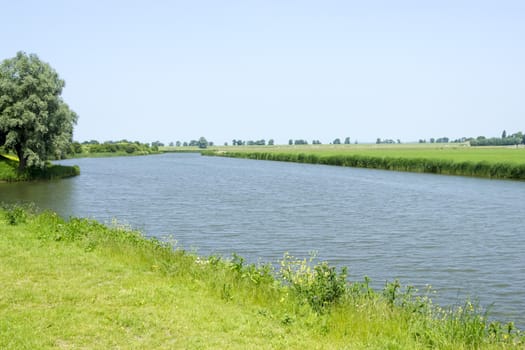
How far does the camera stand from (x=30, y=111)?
54.1m

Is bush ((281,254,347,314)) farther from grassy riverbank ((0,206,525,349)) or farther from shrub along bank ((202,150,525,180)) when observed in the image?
shrub along bank ((202,150,525,180))

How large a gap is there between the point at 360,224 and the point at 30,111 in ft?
133

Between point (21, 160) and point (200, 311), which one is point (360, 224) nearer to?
point (200, 311)

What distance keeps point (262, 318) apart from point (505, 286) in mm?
10407

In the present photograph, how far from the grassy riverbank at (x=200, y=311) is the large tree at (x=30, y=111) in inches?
1725

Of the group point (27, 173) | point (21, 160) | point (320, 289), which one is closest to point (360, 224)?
point (320, 289)

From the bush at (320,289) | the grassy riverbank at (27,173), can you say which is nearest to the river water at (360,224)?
the grassy riverbank at (27,173)

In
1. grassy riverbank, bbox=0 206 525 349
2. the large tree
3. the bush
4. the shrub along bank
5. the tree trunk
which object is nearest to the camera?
grassy riverbank, bbox=0 206 525 349

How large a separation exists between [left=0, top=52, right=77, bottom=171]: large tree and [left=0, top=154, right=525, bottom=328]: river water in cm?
565

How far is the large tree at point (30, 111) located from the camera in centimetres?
5397

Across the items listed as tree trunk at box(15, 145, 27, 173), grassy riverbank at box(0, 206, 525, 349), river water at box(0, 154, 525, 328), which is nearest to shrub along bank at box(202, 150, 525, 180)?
river water at box(0, 154, 525, 328)

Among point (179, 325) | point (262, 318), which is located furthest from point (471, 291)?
point (179, 325)

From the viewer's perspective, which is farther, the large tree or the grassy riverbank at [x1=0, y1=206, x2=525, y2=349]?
the large tree

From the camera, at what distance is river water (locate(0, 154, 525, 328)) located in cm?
1803
